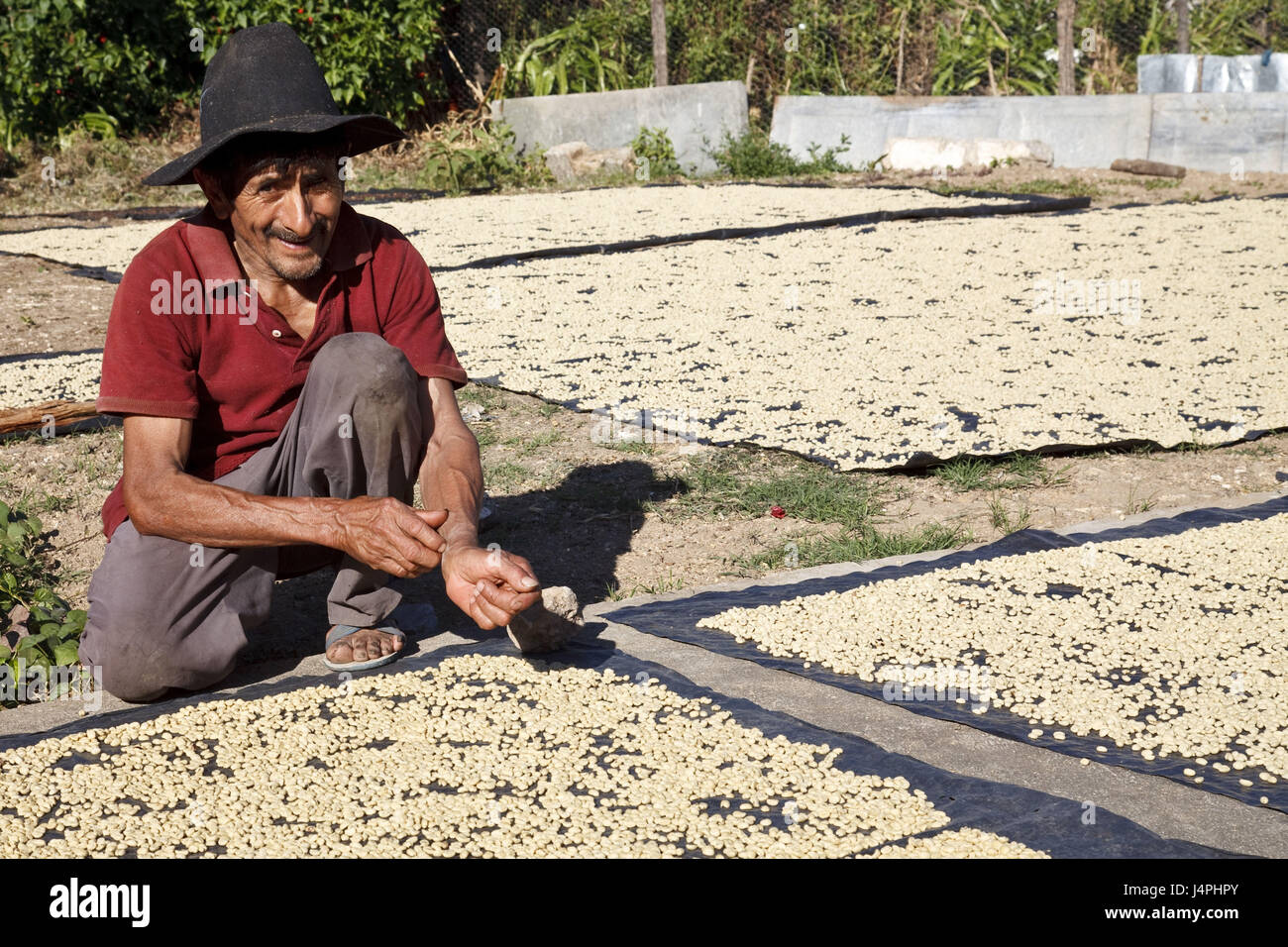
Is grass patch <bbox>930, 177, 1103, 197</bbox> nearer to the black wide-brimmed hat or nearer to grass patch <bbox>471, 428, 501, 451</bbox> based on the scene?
grass patch <bbox>471, 428, 501, 451</bbox>

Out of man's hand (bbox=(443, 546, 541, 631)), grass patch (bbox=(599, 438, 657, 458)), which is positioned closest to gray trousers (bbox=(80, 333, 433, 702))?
man's hand (bbox=(443, 546, 541, 631))

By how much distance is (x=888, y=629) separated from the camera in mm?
2193

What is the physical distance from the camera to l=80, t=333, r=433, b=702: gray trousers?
2.06m

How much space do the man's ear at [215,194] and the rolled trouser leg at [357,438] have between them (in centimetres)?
28

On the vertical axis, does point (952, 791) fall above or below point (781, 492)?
below

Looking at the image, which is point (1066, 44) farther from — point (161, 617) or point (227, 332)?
point (161, 617)

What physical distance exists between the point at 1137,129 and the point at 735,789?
8.03 m

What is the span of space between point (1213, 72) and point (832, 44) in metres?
2.86

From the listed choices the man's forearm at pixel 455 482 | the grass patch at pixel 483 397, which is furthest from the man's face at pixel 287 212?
the grass patch at pixel 483 397

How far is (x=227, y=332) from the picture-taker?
2.12 meters

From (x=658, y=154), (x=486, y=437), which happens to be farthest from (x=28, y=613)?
(x=658, y=154)

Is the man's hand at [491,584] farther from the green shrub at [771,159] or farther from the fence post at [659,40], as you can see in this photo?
the fence post at [659,40]

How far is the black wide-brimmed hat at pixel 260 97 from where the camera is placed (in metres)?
1.98

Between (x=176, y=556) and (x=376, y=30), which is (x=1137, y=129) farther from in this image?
(x=176, y=556)
